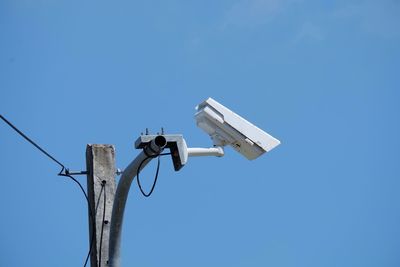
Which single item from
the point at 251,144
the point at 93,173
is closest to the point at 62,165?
the point at 93,173

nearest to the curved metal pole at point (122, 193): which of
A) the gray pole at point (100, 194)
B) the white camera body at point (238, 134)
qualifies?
the gray pole at point (100, 194)

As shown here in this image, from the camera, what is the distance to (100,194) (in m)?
5.90

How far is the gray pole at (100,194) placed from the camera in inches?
226

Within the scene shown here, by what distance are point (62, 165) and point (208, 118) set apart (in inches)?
60.0

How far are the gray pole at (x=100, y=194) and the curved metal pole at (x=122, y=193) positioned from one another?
1.00 m

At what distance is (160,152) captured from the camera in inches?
171

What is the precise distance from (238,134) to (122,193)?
1.34 m

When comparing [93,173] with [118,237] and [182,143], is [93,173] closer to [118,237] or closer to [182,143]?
[118,237]

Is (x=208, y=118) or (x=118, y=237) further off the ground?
(x=208, y=118)

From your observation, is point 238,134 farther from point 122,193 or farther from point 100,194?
point 100,194

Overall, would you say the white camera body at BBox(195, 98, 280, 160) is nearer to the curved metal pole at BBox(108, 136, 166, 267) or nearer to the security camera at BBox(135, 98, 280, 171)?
the security camera at BBox(135, 98, 280, 171)

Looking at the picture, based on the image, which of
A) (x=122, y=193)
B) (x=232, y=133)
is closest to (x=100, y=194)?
(x=232, y=133)

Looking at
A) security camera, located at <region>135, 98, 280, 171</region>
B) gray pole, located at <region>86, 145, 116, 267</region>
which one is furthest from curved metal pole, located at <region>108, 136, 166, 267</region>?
gray pole, located at <region>86, 145, 116, 267</region>

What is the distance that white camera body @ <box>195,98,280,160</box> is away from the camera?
5.36m
